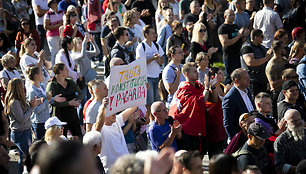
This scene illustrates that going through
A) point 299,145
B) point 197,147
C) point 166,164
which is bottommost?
point 197,147

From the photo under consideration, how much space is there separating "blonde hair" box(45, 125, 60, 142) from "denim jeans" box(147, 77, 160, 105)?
3.73 m

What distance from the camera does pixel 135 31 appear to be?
1253 centimetres

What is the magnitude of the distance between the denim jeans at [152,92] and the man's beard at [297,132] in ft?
13.5

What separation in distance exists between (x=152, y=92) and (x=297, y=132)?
169 inches

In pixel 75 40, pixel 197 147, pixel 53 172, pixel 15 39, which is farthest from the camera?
pixel 15 39

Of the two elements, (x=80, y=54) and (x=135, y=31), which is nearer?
(x=80, y=54)

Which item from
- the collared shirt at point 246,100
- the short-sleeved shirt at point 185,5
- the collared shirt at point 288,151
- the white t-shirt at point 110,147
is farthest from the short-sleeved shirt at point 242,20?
the white t-shirt at point 110,147

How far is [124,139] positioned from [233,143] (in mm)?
1287

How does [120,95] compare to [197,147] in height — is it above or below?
above

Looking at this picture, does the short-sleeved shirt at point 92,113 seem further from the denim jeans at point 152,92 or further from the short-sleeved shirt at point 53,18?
the short-sleeved shirt at point 53,18

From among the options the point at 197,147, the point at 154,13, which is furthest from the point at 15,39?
the point at 197,147

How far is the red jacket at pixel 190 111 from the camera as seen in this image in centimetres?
835

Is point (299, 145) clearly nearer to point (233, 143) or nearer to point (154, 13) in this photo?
point (233, 143)

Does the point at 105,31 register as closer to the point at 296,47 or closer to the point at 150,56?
the point at 150,56
